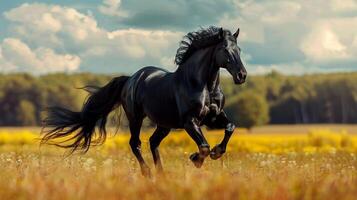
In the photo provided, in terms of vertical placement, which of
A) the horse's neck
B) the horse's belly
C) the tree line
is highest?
the horse's neck

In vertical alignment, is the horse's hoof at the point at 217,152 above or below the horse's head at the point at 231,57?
below

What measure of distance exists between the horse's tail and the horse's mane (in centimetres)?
215

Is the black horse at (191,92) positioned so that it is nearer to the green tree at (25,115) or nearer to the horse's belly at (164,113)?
the horse's belly at (164,113)

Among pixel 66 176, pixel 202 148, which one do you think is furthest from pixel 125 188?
pixel 202 148

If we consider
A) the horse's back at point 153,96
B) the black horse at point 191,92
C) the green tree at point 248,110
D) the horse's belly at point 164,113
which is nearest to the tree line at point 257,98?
the green tree at point 248,110

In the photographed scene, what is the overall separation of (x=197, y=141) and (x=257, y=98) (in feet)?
257

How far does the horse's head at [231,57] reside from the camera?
901 centimetres

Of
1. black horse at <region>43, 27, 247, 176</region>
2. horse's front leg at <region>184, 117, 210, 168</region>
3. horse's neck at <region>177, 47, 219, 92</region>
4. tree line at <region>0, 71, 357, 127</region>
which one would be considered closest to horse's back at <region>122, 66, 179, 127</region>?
black horse at <region>43, 27, 247, 176</region>

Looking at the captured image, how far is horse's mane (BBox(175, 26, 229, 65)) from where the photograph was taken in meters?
9.65

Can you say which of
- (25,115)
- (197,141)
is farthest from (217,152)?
(25,115)

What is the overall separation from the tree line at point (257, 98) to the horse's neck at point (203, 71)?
6843 centimetres

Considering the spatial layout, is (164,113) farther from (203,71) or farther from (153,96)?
(203,71)

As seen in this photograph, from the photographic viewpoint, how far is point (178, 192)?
5578 millimetres

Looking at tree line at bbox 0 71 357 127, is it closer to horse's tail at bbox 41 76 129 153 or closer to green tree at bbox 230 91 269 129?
green tree at bbox 230 91 269 129
